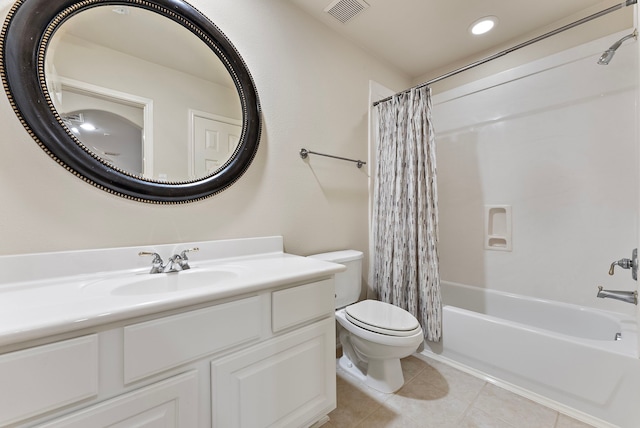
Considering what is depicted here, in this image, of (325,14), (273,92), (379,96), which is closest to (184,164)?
(273,92)

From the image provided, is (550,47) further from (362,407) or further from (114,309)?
(114,309)

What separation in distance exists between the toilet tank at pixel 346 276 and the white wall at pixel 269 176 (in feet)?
0.46

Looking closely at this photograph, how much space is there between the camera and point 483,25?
1836 mm

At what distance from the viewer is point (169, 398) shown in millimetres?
747

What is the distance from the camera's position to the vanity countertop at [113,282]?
606 mm

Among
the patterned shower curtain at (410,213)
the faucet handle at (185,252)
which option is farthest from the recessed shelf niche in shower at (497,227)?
the faucet handle at (185,252)

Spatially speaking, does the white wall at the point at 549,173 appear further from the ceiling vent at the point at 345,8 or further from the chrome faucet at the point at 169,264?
the chrome faucet at the point at 169,264

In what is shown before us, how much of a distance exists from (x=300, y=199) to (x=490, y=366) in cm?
159

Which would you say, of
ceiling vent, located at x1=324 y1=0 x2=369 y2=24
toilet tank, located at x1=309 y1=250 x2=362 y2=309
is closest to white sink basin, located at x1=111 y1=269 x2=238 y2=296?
toilet tank, located at x1=309 y1=250 x2=362 y2=309

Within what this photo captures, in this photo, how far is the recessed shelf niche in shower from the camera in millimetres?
2061

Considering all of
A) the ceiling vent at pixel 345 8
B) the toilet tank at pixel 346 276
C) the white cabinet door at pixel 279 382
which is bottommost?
the white cabinet door at pixel 279 382

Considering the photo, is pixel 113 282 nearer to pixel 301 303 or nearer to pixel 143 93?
pixel 301 303

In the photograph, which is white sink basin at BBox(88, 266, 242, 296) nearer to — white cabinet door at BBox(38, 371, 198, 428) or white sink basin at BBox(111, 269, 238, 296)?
white sink basin at BBox(111, 269, 238, 296)

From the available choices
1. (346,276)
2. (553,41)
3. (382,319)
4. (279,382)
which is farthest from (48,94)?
(553,41)
